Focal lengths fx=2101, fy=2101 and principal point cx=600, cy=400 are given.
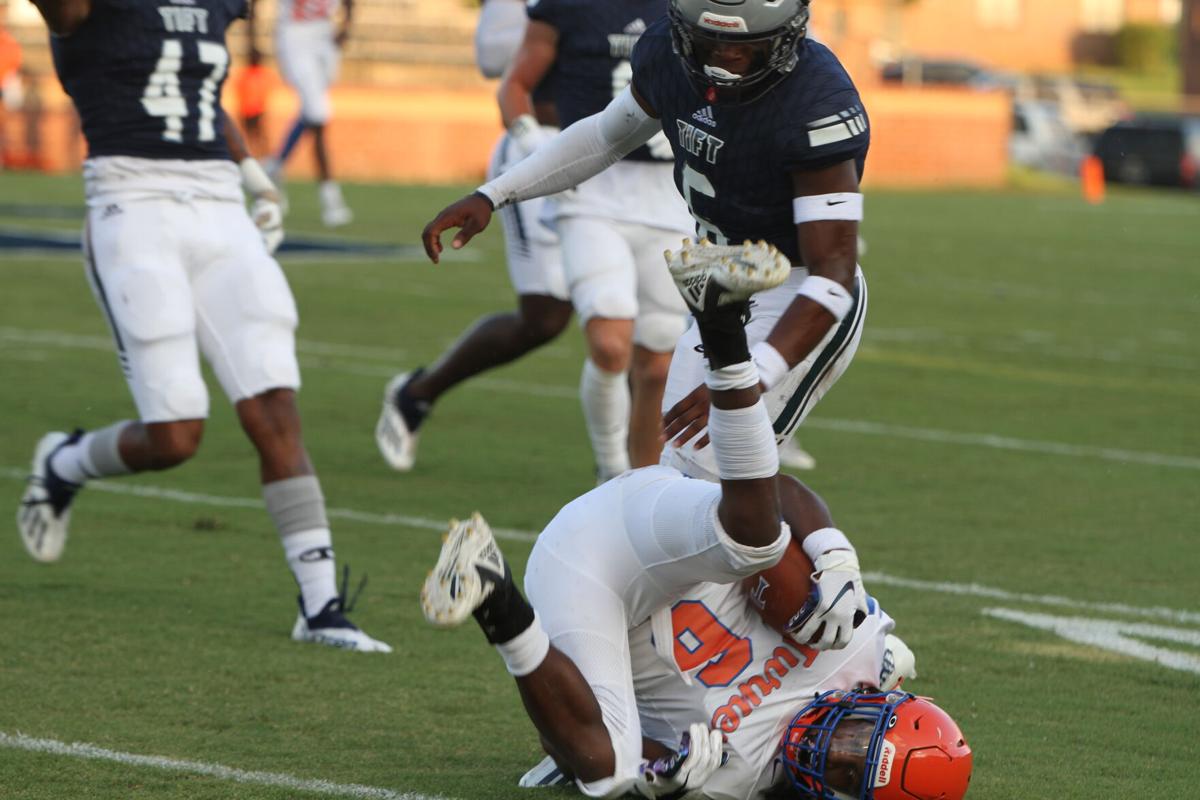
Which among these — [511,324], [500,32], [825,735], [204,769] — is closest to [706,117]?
[825,735]

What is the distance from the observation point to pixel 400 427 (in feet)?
26.8

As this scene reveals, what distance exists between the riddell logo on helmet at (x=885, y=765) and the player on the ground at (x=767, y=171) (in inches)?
28.6

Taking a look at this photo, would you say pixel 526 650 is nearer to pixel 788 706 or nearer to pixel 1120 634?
pixel 788 706

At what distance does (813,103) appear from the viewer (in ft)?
14.4

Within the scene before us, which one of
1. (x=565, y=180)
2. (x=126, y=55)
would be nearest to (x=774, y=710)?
(x=565, y=180)

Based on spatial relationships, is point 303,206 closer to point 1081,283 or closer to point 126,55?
point 1081,283

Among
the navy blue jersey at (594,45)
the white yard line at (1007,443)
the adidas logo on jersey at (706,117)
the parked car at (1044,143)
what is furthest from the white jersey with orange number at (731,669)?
the parked car at (1044,143)

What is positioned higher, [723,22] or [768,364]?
[723,22]

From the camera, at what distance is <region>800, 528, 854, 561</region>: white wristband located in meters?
4.31

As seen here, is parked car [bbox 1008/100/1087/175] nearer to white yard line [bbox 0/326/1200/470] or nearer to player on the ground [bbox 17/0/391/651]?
white yard line [bbox 0/326/1200/470]

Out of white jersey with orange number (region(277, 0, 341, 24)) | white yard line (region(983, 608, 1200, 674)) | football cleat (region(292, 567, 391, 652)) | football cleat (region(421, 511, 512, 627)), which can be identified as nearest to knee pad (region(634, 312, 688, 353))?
white yard line (region(983, 608, 1200, 674))

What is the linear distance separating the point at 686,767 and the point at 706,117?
55.4 inches

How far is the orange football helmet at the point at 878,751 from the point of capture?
397cm

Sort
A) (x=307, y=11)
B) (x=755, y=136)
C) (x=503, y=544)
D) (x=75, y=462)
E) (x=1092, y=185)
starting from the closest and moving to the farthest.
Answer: (x=755, y=136), (x=75, y=462), (x=503, y=544), (x=307, y=11), (x=1092, y=185)
